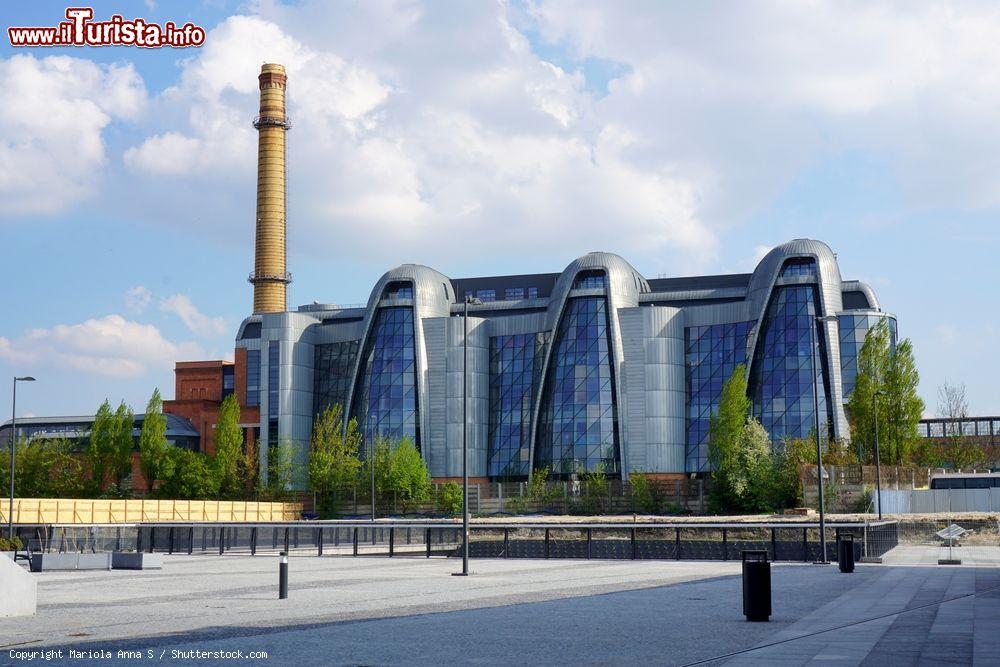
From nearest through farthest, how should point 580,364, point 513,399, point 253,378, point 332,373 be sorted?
1. point 580,364
2. point 513,399
3. point 332,373
4. point 253,378

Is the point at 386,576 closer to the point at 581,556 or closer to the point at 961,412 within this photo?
the point at 581,556

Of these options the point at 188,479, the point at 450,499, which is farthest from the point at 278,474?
the point at 450,499

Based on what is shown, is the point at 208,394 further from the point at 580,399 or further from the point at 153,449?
the point at 580,399

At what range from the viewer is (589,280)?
109m

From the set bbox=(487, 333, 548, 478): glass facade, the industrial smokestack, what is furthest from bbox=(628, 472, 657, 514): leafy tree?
the industrial smokestack

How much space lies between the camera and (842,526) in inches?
1822

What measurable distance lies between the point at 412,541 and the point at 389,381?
5004 centimetres

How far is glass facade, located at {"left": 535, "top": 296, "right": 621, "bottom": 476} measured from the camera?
347 ft

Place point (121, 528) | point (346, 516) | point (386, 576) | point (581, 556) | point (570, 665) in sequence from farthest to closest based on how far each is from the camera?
point (346, 516)
point (121, 528)
point (581, 556)
point (386, 576)
point (570, 665)

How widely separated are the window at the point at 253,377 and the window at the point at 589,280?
36231 mm

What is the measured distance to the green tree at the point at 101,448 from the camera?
4281 inches

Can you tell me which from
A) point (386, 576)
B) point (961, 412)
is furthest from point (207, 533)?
point (961, 412)

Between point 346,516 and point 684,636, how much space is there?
A: 9056cm

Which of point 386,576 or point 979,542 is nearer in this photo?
point 386,576
